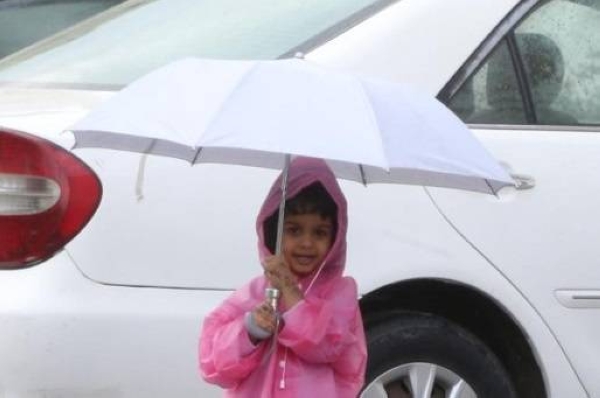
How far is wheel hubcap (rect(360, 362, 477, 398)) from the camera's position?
399 centimetres

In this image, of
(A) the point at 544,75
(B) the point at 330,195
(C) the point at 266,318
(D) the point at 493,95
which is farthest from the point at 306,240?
(A) the point at 544,75

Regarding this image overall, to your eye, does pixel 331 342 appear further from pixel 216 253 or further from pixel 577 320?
pixel 577 320

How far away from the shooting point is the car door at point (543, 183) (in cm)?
400

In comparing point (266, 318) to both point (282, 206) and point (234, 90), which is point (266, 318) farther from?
point (234, 90)

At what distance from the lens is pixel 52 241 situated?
3.67 m

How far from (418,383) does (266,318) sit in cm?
122

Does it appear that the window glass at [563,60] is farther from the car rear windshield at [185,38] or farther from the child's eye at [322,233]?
the child's eye at [322,233]

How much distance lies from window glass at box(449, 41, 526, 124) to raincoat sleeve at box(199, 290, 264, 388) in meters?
1.28

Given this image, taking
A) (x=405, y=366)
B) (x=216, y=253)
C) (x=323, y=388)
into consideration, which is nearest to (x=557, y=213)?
(x=405, y=366)

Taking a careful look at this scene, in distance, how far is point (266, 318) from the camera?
9.53 ft

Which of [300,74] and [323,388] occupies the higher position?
[300,74]

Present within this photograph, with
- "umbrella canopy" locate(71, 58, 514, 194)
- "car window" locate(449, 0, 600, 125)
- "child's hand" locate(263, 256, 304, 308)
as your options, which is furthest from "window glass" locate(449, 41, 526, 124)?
"child's hand" locate(263, 256, 304, 308)

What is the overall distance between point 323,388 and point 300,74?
0.65 meters

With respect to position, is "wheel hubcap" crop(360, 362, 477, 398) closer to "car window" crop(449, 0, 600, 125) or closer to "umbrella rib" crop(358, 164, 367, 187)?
"car window" crop(449, 0, 600, 125)
